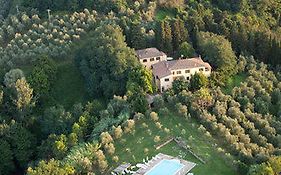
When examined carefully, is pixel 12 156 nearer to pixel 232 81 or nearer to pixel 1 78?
pixel 1 78

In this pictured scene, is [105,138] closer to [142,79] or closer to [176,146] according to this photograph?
[176,146]

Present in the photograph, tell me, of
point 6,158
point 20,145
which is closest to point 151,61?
point 20,145

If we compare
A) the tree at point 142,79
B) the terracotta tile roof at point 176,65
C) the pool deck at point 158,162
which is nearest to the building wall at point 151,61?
the terracotta tile roof at point 176,65

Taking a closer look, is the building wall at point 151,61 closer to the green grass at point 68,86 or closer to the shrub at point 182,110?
the green grass at point 68,86

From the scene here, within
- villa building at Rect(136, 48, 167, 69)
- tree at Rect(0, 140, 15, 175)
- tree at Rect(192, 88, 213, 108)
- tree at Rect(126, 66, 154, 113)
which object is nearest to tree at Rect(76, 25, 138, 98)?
villa building at Rect(136, 48, 167, 69)

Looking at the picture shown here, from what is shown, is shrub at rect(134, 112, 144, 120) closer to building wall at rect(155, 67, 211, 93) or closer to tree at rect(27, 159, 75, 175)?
building wall at rect(155, 67, 211, 93)

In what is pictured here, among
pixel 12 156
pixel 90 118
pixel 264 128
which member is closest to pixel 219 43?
pixel 264 128
